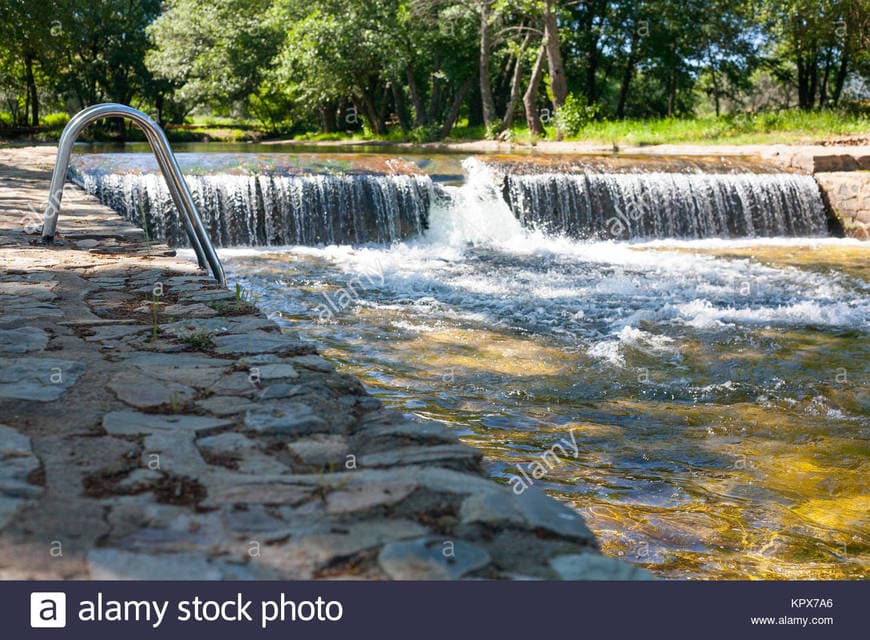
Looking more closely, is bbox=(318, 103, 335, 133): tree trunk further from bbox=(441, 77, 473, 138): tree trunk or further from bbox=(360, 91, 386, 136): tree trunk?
bbox=(441, 77, 473, 138): tree trunk

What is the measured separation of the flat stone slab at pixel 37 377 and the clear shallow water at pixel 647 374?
72.8 inches

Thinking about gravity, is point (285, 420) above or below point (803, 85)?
below

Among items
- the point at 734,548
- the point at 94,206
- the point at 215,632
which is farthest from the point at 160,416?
the point at 94,206

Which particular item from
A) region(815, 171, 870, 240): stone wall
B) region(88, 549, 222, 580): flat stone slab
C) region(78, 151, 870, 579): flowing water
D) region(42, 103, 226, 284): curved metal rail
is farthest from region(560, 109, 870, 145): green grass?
region(88, 549, 222, 580): flat stone slab

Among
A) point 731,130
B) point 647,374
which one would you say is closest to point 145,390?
point 647,374

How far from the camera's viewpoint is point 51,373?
292 centimetres

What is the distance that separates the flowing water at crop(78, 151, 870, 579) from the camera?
3.57 metres

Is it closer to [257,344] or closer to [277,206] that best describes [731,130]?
[277,206]

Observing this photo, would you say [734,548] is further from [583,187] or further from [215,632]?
[583,187]

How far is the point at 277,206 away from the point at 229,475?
934cm

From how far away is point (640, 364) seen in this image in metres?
5.73

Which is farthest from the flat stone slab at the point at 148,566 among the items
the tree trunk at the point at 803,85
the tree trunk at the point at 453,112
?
the tree trunk at the point at 803,85

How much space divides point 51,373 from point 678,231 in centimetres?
1058

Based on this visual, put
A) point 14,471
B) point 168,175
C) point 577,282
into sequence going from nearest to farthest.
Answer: point 14,471
point 168,175
point 577,282
